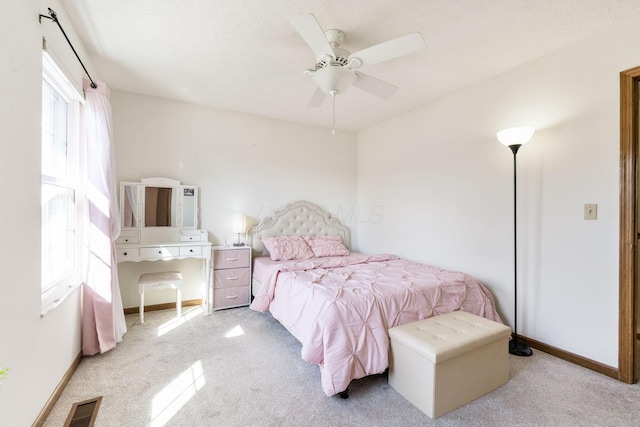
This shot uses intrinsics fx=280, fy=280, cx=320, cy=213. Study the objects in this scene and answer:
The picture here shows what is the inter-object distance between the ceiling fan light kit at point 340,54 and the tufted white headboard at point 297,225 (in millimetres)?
2099

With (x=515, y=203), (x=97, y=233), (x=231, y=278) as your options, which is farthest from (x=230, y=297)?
(x=515, y=203)

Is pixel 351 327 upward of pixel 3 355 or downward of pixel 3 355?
downward

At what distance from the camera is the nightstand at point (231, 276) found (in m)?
3.43

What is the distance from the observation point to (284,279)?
2727 millimetres

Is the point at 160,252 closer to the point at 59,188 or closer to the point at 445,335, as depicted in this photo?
the point at 59,188

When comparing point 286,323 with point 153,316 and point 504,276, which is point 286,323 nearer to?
point 153,316

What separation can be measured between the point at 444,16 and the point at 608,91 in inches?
55.2

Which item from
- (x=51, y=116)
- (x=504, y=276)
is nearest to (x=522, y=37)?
(x=504, y=276)

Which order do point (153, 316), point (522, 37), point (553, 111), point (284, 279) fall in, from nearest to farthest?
point (522, 37)
point (553, 111)
point (284, 279)
point (153, 316)

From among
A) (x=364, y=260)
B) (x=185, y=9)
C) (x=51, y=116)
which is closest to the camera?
(x=185, y=9)

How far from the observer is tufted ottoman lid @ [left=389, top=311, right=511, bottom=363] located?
1.72m

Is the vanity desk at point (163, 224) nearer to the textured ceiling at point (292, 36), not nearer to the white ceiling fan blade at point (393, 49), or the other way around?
the textured ceiling at point (292, 36)

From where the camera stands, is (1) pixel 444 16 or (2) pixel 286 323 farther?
(2) pixel 286 323

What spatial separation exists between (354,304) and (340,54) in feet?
6.19
